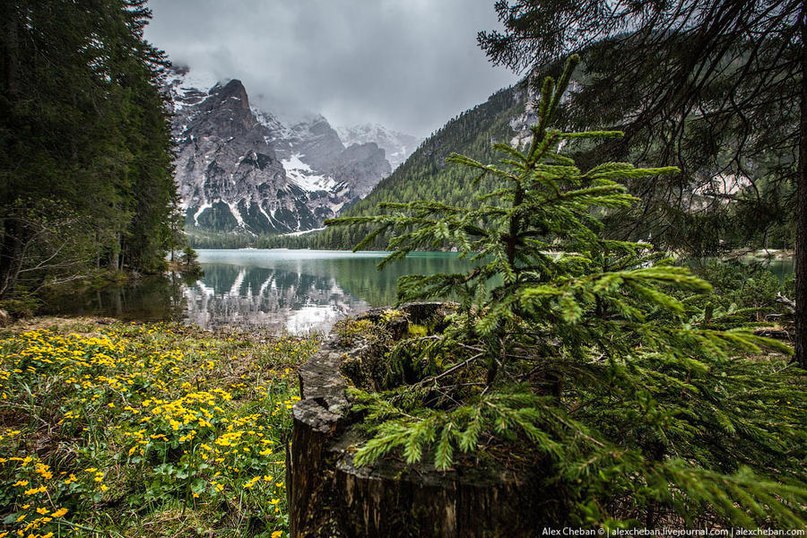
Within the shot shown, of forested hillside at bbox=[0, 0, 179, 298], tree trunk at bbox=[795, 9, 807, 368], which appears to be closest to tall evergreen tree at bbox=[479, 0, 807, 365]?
tree trunk at bbox=[795, 9, 807, 368]

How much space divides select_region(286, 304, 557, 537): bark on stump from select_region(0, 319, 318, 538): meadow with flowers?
4.73 ft

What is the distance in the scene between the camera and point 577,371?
125 cm

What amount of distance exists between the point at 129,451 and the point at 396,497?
3.04 m

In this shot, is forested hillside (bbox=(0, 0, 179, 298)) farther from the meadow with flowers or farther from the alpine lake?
the meadow with flowers

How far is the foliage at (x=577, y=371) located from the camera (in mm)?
874

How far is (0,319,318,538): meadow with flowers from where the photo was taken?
224 cm

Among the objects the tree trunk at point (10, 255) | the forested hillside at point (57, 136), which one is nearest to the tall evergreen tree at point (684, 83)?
the forested hillside at point (57, 136)

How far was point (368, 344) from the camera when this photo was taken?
7.55ft

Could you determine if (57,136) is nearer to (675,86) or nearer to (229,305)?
(229,305)

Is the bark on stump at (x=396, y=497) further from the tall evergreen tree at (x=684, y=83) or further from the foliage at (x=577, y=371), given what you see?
the tall evergreen tree at (x=684, y=83)

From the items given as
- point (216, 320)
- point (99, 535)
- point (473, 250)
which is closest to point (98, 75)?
point (216, 320)

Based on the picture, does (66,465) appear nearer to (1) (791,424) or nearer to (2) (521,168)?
(2) (521,168)

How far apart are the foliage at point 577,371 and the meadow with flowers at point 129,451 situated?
201 centimetres

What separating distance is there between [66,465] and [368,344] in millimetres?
2933
